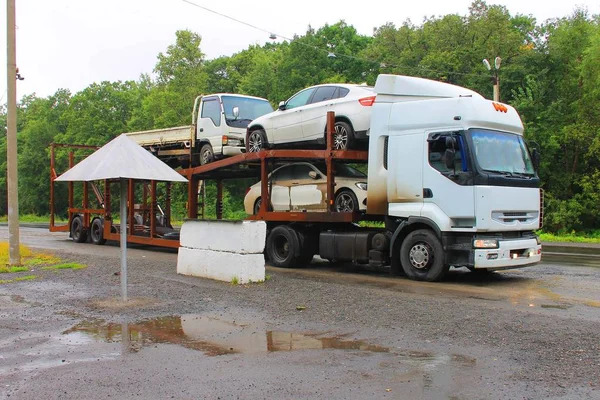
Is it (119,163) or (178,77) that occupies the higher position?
(178,77)

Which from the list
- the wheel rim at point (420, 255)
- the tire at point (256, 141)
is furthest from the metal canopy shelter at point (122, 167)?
the tire at point (256, 141)

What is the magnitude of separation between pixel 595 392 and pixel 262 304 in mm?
4931

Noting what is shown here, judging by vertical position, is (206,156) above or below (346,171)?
above

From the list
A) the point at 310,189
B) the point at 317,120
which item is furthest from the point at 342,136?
the point at 310,189

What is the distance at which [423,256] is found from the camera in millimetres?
10734

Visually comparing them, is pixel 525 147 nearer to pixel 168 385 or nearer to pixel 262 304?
pixel 262 304

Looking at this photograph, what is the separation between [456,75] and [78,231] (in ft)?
78.9

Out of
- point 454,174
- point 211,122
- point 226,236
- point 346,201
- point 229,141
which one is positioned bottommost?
point 226,236

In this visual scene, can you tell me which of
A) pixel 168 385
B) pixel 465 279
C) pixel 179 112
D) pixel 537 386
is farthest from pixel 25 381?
pixel 179 112

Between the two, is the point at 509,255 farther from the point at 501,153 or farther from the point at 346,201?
the point at 346,201

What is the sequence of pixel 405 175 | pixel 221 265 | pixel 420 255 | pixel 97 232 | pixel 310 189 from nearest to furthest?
1. pixel 221 265
2. pixel 420 255
3. pixel 405 175
4. pixel 310 189
5. pixel 97 232

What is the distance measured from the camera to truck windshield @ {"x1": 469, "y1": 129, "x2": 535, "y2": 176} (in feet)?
33.3

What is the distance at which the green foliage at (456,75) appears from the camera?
29859 millimetres

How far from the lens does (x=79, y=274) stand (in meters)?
11.6
